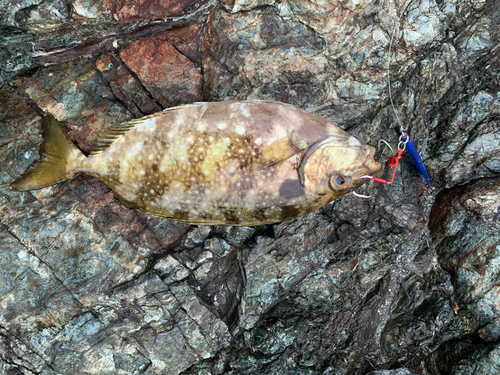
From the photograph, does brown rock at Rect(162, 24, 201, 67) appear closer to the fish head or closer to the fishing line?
the fish head

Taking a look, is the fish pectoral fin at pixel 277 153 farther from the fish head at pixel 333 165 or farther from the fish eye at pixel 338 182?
the fish eye at pixel 338 182

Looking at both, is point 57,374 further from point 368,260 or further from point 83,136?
point 368,260

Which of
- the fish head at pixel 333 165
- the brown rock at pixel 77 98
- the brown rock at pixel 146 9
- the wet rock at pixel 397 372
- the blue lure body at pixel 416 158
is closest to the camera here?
the fish head at pixel 333 165

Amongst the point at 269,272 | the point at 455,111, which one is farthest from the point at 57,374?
the point at 455,111

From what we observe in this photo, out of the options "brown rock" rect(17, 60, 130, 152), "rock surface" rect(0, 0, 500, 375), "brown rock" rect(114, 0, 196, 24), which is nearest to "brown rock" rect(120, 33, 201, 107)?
"rock surface" rect(0, 0, 500, 375)

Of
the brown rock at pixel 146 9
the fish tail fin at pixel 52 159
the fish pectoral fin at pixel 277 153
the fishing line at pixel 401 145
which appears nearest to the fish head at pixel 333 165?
the fish pectoral fin at pixel 277 153

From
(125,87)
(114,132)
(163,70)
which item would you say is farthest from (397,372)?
(125,87)

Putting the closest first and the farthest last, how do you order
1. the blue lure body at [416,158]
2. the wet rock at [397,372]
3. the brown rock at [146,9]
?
the brown rock at [146,9], the blue lure body at [416,158], the wet rock at [397,372]

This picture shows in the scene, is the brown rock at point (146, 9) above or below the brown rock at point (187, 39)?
above
